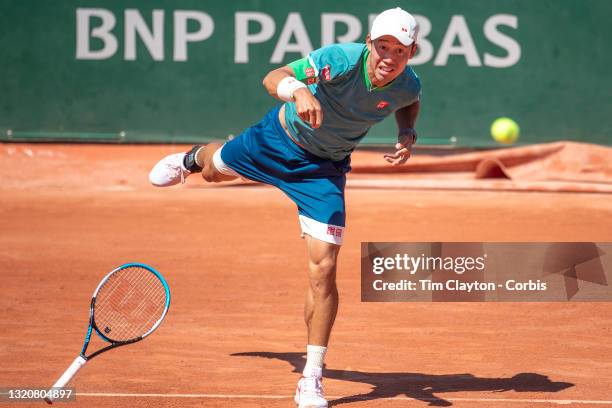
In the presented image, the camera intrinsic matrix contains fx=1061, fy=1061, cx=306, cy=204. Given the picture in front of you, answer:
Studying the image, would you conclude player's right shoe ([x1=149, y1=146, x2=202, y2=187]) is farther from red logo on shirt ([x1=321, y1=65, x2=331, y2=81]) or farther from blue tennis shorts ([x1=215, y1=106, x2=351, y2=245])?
red logo on shirt ([x1=321, y1=65, x2=331, y2=81])

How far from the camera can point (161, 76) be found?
13.8 meters

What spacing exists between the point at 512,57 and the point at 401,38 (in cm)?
944

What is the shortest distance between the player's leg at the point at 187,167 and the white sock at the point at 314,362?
125cm

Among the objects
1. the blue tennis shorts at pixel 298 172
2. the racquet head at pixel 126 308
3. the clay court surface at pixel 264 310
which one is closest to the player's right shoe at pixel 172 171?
the blue tennis shorts at pixel 298 172

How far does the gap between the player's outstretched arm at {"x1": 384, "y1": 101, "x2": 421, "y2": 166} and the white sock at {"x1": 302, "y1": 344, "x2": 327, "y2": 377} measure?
0.97m

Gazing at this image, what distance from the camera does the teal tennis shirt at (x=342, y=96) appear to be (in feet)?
15.6

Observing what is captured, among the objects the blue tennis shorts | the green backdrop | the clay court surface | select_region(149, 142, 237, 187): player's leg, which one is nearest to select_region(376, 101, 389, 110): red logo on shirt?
the blue tennis shorts

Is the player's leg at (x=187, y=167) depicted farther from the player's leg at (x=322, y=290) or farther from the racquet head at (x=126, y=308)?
the player's leg at (x=322, y=290)

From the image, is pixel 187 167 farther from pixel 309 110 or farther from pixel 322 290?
pixel 309 110

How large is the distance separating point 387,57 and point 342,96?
0.29 meters

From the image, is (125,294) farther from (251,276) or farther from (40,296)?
(251,276)

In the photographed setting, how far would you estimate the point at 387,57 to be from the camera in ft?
15.6

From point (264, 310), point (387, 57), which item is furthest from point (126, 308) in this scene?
point (264, 310)

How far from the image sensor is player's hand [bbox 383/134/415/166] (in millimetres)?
5133
